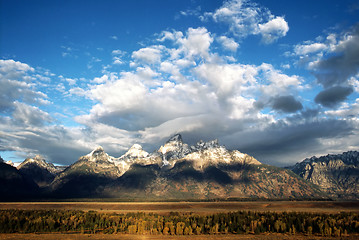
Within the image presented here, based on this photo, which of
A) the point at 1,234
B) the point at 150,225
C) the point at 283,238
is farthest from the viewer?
the point at 150,225

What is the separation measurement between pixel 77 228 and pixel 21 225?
13.7 m

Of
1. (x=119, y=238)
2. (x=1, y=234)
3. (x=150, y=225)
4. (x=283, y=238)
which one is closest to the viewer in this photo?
(x=283, y=238)

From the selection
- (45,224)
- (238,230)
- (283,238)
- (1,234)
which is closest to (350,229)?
(283,238)

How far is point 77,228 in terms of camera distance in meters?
64.0

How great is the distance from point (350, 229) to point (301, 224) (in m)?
9.44

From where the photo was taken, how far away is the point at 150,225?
203 ft

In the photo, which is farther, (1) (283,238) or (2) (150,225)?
(2) (150,225)

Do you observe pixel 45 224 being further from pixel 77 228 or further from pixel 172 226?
pixel 172 226

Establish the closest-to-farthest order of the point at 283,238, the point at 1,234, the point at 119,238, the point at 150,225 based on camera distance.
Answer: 1. the point at 283,238
2. the point at 119,238
3. the point at 1,234
4. the point at 150,225

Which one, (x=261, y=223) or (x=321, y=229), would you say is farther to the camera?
(x=261, y=223)

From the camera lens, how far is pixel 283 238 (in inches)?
1889

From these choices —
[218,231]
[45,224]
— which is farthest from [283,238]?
[45,224]

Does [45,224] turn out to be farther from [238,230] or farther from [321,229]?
[321,229]

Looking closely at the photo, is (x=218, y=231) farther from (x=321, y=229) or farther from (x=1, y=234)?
(x=1, y=234)
